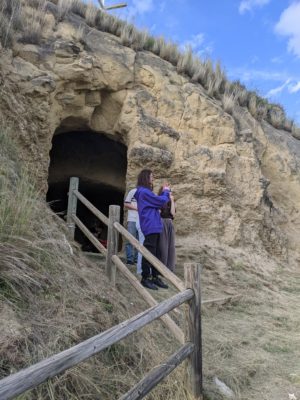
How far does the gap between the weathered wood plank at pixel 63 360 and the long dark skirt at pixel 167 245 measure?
323 centimetres

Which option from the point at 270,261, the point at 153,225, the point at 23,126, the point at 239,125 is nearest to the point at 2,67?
the point at 23,126

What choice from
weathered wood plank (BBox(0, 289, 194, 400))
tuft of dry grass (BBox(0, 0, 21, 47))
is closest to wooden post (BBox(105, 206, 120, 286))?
weathered wood plank (BBox(0, 289, 194, 400))

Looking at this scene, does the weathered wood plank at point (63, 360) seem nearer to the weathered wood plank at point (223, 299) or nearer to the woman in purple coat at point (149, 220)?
the woman in purple coat at point (149, 220)

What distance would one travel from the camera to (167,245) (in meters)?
6.74

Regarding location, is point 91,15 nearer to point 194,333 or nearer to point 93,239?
point 93,239

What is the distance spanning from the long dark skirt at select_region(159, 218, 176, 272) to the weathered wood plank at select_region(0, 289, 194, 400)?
3226 millimetres

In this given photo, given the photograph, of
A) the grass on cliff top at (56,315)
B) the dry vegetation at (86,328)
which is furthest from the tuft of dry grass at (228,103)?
the grass on cliff top at (56,315)

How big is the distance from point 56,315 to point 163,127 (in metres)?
6.45

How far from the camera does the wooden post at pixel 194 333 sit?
3836 mm

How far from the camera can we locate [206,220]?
9289 millimetres

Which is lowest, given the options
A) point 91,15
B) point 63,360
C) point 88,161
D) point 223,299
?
point 223,299

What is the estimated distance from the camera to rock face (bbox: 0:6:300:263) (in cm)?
844

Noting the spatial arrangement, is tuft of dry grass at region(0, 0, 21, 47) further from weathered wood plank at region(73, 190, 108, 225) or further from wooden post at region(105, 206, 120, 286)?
wooden post at region(105, 206, 120, 286)

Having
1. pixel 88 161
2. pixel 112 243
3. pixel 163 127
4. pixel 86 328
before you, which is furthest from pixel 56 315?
pixel 88 161
